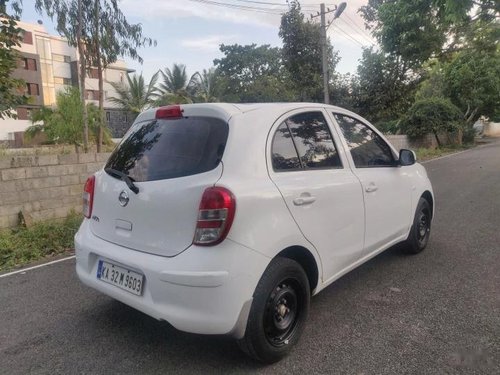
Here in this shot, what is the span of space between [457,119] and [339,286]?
23158 mm

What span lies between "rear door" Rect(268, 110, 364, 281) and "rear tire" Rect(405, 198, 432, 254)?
1330 millimetres

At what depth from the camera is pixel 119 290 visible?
103 inches

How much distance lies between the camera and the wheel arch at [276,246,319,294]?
267 centimetres

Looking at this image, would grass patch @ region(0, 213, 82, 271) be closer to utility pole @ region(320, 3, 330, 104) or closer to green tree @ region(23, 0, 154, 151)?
green tree @ region(23, 0, 154, 151)

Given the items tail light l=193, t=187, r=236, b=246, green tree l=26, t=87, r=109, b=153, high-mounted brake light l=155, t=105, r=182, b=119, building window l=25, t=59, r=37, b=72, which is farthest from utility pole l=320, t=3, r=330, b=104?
building window l=25, t=59, r=37, b=72

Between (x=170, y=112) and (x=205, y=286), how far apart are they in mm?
1286

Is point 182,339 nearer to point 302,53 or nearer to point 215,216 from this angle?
point 215,216

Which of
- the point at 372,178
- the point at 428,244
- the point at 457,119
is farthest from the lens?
the point at 457,119

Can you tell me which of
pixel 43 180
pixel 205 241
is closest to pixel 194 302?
pixel 205 241

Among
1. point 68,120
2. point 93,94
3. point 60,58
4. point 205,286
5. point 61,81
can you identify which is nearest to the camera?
point 205,286

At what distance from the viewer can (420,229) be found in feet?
15.1

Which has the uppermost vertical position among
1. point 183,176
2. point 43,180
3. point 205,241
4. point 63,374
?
point 183,176

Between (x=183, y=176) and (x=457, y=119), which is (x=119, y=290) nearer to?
(x=183, y=176)

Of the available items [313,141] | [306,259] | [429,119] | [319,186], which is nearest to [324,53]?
[429,119]
